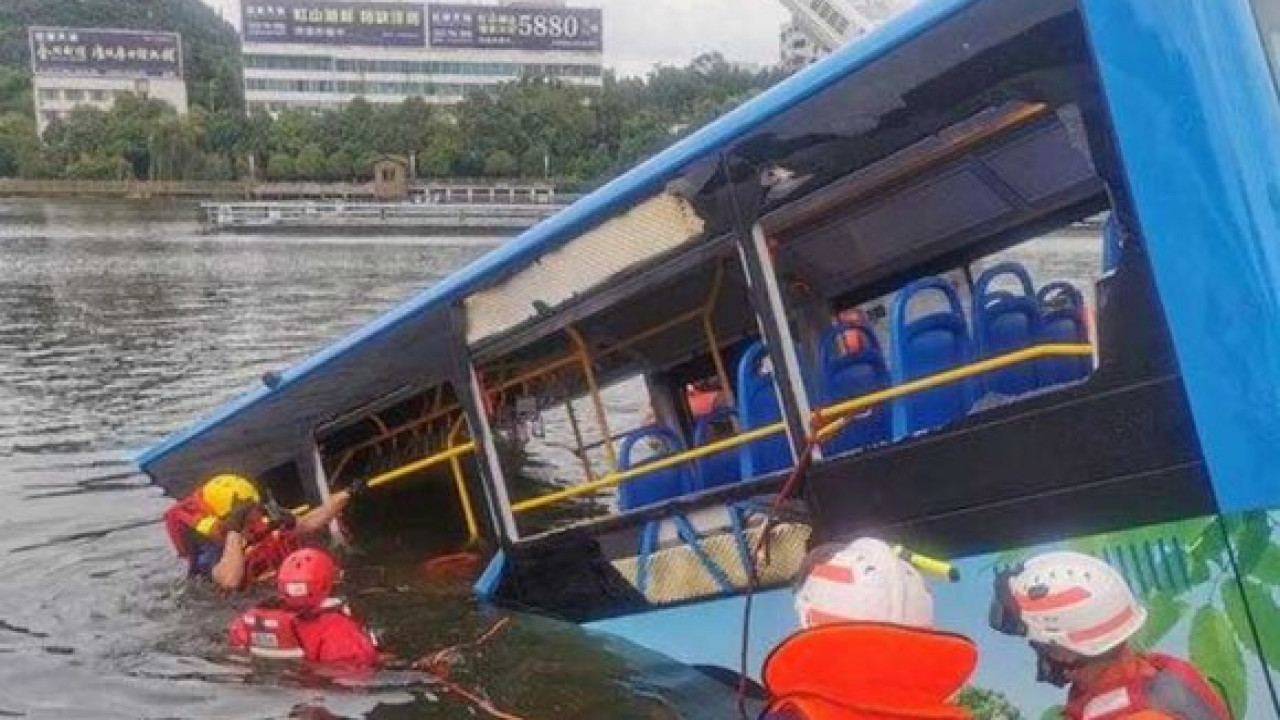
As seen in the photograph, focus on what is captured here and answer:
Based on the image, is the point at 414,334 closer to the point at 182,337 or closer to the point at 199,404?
the point at 199,404

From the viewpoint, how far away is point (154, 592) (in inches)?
384

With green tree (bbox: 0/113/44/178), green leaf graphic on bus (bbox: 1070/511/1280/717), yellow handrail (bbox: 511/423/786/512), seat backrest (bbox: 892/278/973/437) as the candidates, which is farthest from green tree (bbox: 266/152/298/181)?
green leaf graphic on bus (bbox: 1070/511/1280/717)

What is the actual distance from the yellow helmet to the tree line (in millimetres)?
79184

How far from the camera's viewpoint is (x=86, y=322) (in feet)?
90.6

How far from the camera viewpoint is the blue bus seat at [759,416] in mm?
6543

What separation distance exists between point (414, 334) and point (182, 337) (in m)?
19.2

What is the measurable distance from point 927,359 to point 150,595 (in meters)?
5.87

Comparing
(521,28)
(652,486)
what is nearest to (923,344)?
(652,486)

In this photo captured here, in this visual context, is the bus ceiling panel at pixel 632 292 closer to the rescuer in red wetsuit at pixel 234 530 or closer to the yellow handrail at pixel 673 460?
the yellow handrail at pixel 673 460

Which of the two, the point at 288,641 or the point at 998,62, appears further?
the point at 288,641

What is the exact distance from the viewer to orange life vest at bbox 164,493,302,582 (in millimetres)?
9195

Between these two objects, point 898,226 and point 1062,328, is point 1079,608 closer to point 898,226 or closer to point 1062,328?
point 1062,328

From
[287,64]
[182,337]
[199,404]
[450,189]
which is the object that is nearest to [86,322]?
[182,337]

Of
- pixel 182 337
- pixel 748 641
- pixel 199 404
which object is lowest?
pixel 748 641
